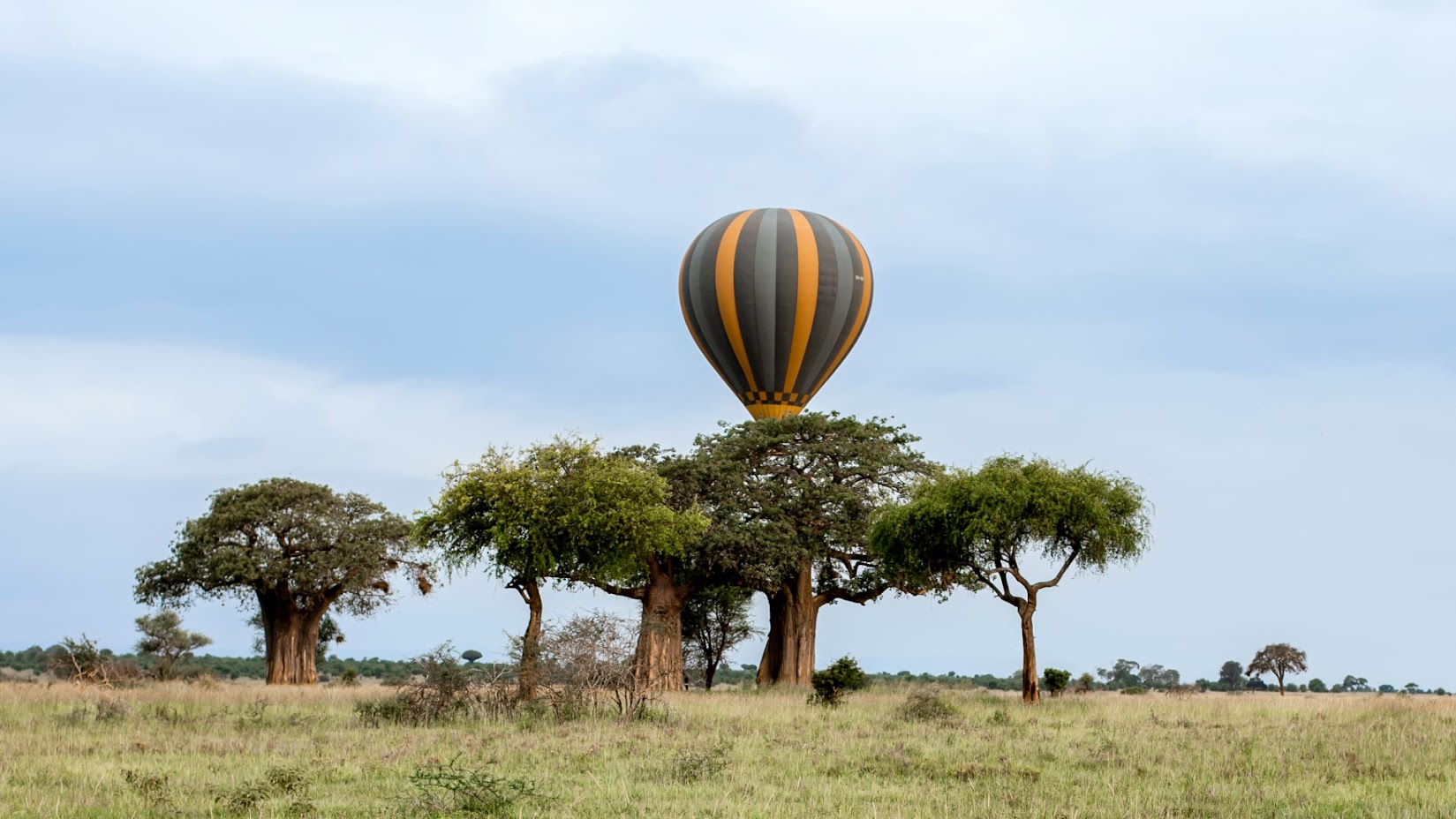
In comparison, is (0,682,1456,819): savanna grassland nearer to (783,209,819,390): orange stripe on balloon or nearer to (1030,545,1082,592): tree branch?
(1030,545,1082,592): tree branch

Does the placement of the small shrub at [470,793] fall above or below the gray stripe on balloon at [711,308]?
below

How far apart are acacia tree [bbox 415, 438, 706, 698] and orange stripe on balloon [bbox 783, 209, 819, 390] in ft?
61.2

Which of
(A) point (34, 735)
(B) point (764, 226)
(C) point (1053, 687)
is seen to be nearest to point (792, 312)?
(B) point (764, 226)

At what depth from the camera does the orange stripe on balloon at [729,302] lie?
196ft

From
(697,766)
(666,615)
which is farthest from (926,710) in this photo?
(666,615)

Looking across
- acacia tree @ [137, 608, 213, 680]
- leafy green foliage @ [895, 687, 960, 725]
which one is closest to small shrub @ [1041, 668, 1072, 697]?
leafy green foliage @ [895, 687, 960, 725]

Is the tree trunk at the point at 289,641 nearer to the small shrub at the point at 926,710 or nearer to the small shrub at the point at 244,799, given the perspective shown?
the small shrub at the point at 926,710

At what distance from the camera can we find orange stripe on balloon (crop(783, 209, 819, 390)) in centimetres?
5872

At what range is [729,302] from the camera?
5972 centimetres

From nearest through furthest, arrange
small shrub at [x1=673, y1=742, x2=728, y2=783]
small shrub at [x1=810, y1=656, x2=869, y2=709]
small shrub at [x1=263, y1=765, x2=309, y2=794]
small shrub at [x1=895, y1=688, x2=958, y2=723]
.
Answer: small shrub at [x1=263, y1=765, x2=309, y2=794] < small shrub at [x1=673, y1=742, x2=728, y2=783] < small shrub at [x1=895, y1=688, x2=958, y2=723] < small shrub at [x1=810, y1=656, x2=869, y2=709]

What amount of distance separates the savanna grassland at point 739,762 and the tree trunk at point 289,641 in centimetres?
2019

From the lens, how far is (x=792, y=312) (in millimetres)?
58562

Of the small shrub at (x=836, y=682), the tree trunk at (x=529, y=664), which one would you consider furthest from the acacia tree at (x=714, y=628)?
the tree trunk at (x=529, y=664)

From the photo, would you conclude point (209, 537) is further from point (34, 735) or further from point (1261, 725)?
point (1261, 725)
